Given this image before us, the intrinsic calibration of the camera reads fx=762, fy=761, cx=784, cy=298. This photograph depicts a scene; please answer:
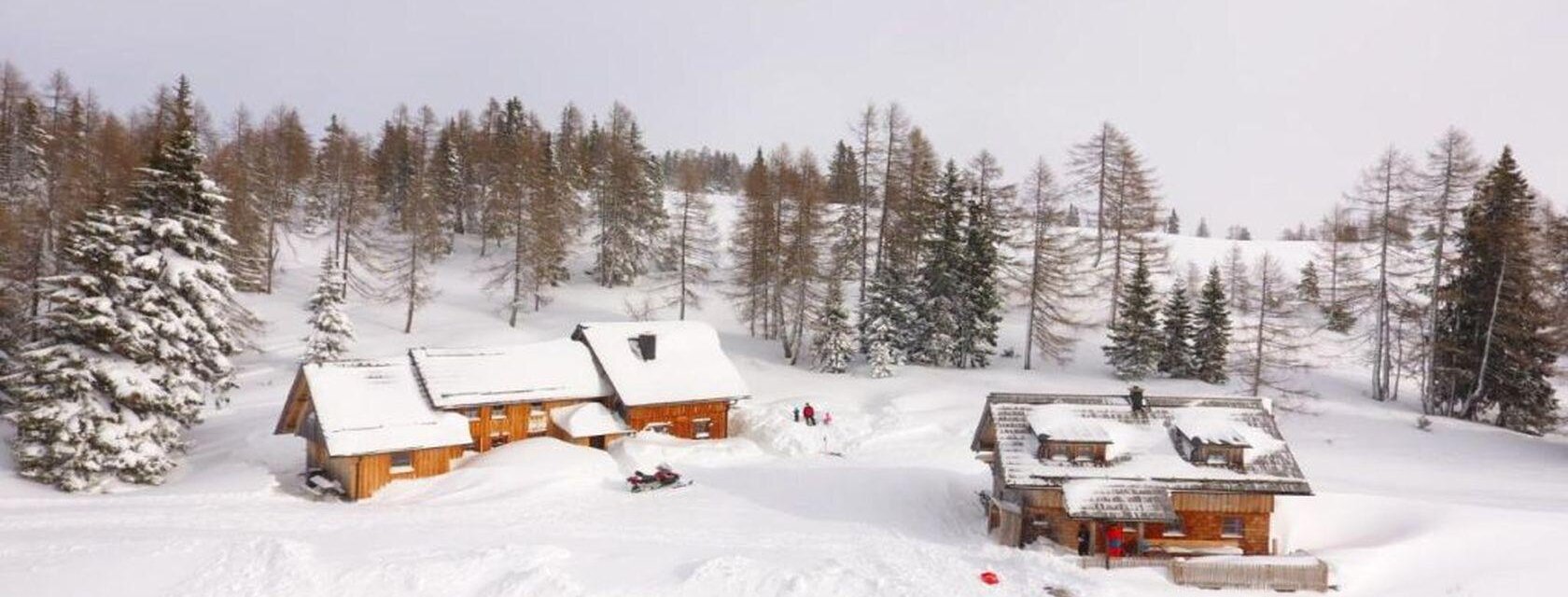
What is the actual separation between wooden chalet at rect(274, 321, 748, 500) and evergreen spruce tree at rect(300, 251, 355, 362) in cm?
726

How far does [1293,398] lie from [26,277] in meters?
57.4

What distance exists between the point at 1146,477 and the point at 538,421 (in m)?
22.4

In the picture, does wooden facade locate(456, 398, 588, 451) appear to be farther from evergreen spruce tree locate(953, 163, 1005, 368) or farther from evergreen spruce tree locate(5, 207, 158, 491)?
evergreen spruce tree locate(953, 163, 1005, 368)

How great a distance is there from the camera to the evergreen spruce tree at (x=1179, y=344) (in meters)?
39.4

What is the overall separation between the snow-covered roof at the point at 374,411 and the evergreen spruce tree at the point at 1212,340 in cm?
3515

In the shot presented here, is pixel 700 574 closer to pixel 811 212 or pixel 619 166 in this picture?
pixel 811 212

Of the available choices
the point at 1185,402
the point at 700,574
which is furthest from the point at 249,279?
the point at 1185,402

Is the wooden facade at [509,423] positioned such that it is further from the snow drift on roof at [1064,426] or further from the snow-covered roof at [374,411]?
the snow drift on roof at [1064,426]

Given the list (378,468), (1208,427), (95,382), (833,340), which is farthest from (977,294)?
(95,382)

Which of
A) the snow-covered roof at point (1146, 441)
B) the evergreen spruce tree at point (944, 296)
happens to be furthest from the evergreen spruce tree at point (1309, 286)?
the snow-covered roof at point (1146, 441)

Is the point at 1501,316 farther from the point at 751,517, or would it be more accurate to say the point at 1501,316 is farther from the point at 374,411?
the point at 374,411

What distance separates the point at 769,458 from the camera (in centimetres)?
2983

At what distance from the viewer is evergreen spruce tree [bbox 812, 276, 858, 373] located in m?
39.9

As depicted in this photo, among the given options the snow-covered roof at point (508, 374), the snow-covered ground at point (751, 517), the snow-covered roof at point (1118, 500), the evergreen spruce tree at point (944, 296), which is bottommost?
the snow-covered ground at point (751, 517)
